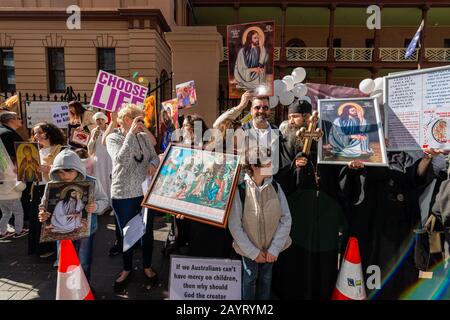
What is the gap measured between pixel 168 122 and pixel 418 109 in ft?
16.0

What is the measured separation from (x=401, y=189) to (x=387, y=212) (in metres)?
0.27

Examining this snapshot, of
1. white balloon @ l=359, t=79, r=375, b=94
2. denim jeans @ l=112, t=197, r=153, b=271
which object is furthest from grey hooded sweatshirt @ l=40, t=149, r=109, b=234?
white balloon @ l=359, t=79, r=375, b=94

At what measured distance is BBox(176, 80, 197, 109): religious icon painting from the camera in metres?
6.02

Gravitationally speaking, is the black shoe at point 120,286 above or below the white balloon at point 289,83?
below

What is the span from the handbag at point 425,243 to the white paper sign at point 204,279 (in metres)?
1.73

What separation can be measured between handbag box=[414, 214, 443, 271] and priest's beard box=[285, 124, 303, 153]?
1.39 meters

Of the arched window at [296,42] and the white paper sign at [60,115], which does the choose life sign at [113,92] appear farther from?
the arched window at [296,42]

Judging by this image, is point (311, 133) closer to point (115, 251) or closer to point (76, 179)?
point (76, 179)

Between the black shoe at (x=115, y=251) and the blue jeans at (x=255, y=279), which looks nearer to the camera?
the blue jeans at (x=255, y=279)

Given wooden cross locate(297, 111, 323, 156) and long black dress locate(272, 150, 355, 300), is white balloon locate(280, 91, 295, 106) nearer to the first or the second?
long black dress locate(272, 150, 355, 300)

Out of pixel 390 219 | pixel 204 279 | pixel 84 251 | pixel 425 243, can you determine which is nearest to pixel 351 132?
pixel 390 219

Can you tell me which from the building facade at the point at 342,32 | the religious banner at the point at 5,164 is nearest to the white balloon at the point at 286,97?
the religious banner at the point at 5,164

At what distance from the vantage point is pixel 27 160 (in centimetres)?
338

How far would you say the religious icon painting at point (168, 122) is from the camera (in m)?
5.95
